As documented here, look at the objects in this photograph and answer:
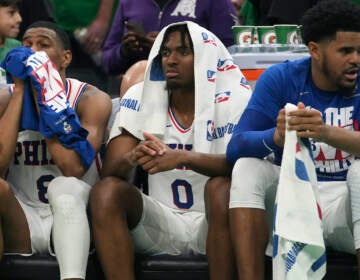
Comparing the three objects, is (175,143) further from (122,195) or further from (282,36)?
(282,36)

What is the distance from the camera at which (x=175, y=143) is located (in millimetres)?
5492

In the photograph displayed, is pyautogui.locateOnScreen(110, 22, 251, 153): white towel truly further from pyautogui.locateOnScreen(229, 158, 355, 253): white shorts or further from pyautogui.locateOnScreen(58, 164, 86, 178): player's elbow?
pyautogui.locateOnScreen(229, 158, 355, 253): white shorts

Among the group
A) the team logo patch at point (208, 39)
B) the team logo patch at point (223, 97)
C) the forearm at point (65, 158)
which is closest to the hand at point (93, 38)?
Result: the team logo patch at point (208, 39)

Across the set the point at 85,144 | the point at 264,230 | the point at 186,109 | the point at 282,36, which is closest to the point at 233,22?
the point at 282,36

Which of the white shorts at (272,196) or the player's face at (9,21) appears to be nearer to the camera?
the white shorts at (272,196)

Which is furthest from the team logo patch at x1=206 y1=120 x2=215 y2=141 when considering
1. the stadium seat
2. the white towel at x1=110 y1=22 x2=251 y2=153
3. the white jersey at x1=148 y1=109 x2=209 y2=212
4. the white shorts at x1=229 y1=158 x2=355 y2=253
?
the stadium seat

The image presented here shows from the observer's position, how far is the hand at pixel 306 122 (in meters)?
4.70

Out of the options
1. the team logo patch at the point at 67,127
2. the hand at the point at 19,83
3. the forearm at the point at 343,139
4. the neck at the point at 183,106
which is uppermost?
the hand at the point at 19,83

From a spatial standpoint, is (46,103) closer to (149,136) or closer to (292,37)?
(149,136)

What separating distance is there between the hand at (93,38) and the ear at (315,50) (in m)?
2.15

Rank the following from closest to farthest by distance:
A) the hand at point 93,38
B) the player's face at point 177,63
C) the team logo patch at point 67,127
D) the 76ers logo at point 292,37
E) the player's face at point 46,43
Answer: the team logo patch at point 67,127, the player's face at point 177,63, the player's face at point 46,43, the 76ers logo at point 292,37, the hand at point 93,38

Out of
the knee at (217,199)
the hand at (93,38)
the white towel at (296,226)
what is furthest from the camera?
the hand at (93,38)

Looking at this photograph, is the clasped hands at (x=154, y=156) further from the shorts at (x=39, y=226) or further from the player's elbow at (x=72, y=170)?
the shorts at (x=39, y=226)

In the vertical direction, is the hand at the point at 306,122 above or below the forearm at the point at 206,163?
above
